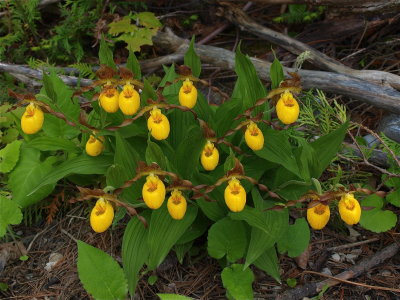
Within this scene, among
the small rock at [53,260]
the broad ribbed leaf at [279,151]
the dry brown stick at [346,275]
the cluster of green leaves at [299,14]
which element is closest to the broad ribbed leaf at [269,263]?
the dry brown stick at [346,275]

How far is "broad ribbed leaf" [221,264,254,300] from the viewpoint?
5.80ft

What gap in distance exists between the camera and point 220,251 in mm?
1834

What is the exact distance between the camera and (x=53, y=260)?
2182mm

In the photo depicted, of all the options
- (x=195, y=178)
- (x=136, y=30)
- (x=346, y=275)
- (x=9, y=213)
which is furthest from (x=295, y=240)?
(x=136, y=30)

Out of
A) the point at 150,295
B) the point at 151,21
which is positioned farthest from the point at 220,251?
the point at 151,21

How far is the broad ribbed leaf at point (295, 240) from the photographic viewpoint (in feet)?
6.21

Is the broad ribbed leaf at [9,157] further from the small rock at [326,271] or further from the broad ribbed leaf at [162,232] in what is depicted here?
the small rock at [326,271]

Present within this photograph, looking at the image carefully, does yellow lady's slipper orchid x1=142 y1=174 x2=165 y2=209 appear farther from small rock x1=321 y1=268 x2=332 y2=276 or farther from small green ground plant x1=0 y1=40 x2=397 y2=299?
small rock x1=321 y1=268 x2=332 y2=276

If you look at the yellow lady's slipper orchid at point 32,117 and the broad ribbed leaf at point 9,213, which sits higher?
the yellow lady's slipper orchid at point 32,117

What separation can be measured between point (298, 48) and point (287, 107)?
141 centimetres

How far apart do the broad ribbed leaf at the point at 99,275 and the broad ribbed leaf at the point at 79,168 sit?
14.8 inches

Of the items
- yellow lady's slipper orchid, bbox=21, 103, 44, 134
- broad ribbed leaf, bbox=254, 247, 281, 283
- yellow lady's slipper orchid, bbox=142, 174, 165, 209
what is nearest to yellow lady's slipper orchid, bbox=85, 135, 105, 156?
yellow lady's slipper orchid, bbox=21, 103, 44, 134

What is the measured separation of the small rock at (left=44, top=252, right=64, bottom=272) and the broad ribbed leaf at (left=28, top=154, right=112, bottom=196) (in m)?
0.37

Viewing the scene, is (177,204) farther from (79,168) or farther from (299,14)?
(299,14)
